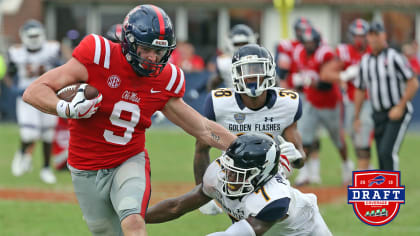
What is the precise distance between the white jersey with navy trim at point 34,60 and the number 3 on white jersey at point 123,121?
561 cm

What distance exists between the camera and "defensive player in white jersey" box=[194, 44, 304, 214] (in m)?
4.66

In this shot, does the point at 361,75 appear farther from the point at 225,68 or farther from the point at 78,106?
the point at 78,106

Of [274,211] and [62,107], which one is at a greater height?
[62,107]

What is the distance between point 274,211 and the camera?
3.78 m

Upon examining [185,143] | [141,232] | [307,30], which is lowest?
[185,143]

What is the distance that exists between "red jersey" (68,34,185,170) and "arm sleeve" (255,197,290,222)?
3.62 ft

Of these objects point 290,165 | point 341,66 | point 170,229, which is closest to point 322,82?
point 341,66

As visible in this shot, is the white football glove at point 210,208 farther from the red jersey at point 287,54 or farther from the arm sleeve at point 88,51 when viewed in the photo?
the red jersey at point 287,54

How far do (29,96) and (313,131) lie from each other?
5.84 meters

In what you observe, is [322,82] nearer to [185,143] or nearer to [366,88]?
[366,88]

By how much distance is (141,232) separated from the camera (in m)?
4.07

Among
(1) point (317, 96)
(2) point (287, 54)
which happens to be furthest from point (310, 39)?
(1) point (317, 96)

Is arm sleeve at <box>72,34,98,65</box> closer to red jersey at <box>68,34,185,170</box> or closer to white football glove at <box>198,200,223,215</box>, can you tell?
red jersey at <box>68,34,185,170</box>

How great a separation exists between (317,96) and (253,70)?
4.94 m
